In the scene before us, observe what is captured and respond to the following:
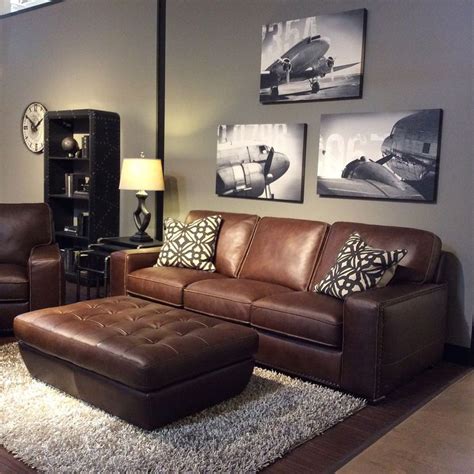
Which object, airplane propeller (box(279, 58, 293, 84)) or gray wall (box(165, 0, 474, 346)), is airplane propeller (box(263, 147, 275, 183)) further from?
airplane propeller (box(279, 58, 293, 84))

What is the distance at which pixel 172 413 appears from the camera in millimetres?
2449

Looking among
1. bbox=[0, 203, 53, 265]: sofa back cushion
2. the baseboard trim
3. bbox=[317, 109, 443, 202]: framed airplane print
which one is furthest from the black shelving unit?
the baseboard trim

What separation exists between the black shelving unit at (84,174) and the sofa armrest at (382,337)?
3.16 metres

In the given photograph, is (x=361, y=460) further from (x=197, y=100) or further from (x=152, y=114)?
(x=152, y=114)

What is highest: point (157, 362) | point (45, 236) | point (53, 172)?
point (53, 172)

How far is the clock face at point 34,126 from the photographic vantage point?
6.36 metres

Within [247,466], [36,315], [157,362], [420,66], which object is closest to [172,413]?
[157,362]

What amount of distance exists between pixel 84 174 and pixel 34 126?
4.12ft

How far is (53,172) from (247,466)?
4342mm

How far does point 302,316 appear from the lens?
120 inches

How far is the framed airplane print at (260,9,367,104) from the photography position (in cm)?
385

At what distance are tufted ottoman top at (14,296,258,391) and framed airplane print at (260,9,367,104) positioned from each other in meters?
1.99

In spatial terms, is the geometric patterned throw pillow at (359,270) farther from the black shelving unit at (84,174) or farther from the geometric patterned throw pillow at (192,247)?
the black shelving unit at (84,174)

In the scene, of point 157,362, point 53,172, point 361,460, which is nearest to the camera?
point 361,460
